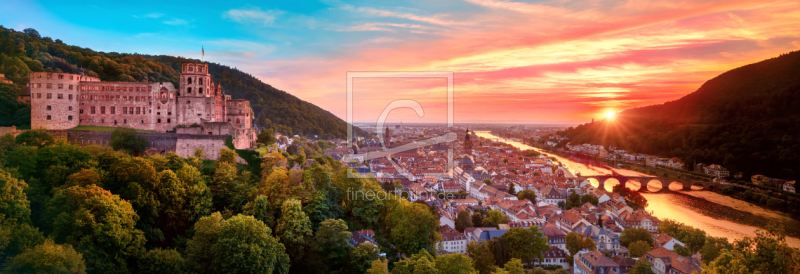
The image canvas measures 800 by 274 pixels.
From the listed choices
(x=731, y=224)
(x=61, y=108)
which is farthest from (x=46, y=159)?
(x=731, y=224)

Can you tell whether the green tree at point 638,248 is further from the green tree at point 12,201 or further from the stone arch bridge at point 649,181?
the green tree at point 12,201

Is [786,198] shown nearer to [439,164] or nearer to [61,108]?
[439,164]

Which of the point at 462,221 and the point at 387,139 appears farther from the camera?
the point at 462,221

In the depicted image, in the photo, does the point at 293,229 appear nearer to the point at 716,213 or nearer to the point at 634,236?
the point at 634,236

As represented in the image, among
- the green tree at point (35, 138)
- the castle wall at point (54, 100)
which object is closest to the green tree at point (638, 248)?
the green tree at point (35, 138)

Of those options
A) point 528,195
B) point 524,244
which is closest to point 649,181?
point 528,195

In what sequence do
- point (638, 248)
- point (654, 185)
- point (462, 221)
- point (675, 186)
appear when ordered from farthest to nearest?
1. point (654, 185)
2. point (675, 186)
3. point (462, 221)
4. point (638, 248)
